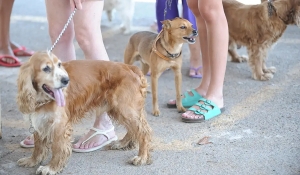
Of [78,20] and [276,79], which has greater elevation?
[78,20]

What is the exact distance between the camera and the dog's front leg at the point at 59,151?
3.29 m

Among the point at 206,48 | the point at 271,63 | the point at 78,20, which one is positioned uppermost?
the point at 78,20

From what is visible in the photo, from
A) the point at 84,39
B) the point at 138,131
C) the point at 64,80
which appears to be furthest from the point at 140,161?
the point at 84,39

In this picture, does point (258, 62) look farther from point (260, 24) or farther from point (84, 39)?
point (84, 39)

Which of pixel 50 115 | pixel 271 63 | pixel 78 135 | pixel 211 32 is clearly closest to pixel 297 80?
pixel 271 63

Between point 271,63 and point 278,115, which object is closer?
point 278,115

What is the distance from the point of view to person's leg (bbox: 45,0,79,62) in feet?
12.1

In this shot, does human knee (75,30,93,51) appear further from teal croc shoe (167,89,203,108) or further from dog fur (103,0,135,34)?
dog fur (103,0,135,34)

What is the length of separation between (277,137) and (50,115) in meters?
1.68

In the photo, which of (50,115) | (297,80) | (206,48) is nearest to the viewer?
(50,115)

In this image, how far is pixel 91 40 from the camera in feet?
12.1

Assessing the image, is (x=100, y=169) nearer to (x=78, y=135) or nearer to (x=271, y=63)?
(x=78, y=135)

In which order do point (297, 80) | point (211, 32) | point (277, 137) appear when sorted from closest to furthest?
point (277, 137) → point (211, 32) → point (297, 80)

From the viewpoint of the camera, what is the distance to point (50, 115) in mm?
3246
